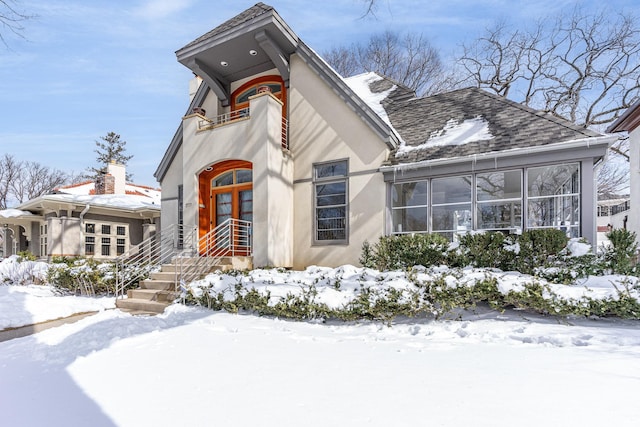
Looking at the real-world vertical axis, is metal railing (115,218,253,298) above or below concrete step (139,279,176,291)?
above

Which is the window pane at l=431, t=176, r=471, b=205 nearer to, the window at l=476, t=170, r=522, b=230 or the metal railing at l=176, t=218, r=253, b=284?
the window at l=476, t=170, r=522, b=230

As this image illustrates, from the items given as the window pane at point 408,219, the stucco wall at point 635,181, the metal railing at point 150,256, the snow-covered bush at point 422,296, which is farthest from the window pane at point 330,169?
the stucco wall at point 635,181

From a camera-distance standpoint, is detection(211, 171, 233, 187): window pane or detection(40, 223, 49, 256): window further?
detection(40, 223, 49, 256): window

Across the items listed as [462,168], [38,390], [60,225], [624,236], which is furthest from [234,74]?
[624,236]

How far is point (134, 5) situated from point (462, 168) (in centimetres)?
853

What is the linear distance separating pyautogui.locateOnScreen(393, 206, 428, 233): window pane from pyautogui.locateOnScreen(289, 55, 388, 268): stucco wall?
425mm

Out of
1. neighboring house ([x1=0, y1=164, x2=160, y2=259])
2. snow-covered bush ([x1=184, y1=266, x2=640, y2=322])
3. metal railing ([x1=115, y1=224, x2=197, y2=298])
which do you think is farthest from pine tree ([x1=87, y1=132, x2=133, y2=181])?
snow-covered bush ([x1=184, y1=266, x2=640, y2=322])

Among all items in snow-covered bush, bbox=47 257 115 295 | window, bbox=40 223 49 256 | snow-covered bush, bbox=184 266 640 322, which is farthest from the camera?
window, bbox=40 223 49 256

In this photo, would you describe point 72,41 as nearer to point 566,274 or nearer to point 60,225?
point 60,225

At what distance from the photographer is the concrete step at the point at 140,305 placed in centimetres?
638

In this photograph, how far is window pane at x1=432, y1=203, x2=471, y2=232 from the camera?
313 inches

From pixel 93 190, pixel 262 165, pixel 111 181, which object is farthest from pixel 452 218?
pixel 93 190

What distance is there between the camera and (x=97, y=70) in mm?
11633

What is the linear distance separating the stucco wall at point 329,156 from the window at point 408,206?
0.41 meters
